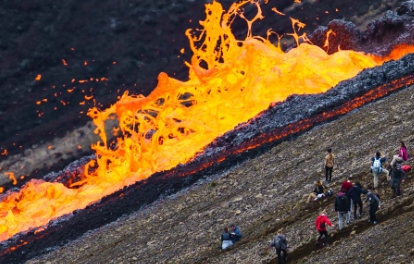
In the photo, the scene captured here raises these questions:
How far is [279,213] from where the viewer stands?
42406 millimetres

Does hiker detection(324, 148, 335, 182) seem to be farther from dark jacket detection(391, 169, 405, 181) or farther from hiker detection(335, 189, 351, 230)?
hiker detection(335, 189, 351, 230)

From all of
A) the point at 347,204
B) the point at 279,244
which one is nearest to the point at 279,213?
the point at 279,244

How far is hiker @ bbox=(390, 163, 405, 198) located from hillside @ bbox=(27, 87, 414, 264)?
1.12 feet

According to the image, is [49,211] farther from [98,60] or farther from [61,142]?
[98,60]

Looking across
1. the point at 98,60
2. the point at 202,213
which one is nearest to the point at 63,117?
the point at 98,60

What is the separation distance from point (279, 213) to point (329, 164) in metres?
3.53

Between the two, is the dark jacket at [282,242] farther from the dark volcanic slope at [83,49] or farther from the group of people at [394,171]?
the dark volcanic slope at [83,49]

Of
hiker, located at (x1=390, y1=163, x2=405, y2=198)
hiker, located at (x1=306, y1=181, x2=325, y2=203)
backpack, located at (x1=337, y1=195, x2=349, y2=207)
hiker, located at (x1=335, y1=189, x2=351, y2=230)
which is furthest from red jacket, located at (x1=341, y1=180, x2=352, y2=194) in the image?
hiker, located at (x1=306, y1=181, x2=325, y2=203)

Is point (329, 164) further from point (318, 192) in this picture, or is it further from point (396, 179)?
point (396, 179)

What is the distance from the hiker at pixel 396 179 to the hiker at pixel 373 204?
1.50 m

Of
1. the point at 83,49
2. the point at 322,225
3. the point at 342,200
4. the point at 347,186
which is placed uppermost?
the point at 83,49

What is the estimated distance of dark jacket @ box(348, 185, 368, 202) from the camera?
1339 inches

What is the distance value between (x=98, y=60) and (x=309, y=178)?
67.7 meters

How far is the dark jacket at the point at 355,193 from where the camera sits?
34.0 metres
